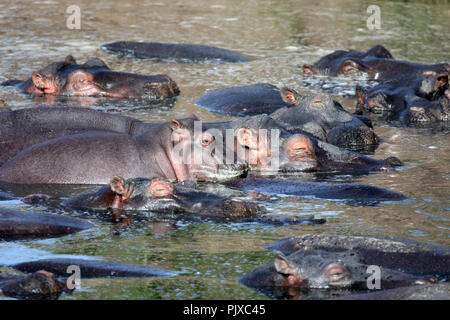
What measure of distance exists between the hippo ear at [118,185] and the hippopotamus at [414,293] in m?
2.25

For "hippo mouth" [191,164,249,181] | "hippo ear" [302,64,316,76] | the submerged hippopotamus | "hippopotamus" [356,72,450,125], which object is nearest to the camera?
"hippo mouth" [191,164,249,181]

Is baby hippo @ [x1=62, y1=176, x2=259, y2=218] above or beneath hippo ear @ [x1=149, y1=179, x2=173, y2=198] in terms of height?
beneath

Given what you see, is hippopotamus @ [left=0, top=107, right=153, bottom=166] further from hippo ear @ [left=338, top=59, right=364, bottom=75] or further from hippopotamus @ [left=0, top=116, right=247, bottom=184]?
hippo ear @ [left=338, top=59, right=364, bottom=75]

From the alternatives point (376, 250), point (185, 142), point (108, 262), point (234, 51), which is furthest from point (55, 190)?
point (234, 51)

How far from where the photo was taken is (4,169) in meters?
7.25

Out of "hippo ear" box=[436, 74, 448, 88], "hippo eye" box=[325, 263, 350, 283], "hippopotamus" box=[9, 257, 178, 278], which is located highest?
"hippo ear" box=[436, 74, 448, 88]

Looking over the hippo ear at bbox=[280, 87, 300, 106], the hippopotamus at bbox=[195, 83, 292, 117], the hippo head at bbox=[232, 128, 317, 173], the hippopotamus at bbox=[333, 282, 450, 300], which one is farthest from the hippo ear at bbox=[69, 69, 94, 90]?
the hippopotamus at bbox=[333, 282, 450, 300]

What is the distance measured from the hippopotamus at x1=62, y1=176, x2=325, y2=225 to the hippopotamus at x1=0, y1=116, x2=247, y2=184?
0.69 meters

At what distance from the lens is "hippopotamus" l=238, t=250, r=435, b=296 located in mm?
4668

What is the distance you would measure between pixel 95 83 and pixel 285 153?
14.3 feet

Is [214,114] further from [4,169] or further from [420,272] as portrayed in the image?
[420,272]

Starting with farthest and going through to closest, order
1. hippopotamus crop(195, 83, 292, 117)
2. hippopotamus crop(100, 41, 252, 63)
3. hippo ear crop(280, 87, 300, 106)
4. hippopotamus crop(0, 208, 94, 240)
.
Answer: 1. hippopotamus crop(100, 41, 252, 63)
2. hippopotamus crop(195, 83, 292, 117)
3. hippo ear crop(280, 87, 300, 106)
4. hippopotamus crop(0, 208, 94, 240)

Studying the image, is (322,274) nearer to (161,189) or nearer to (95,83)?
(161,189)
